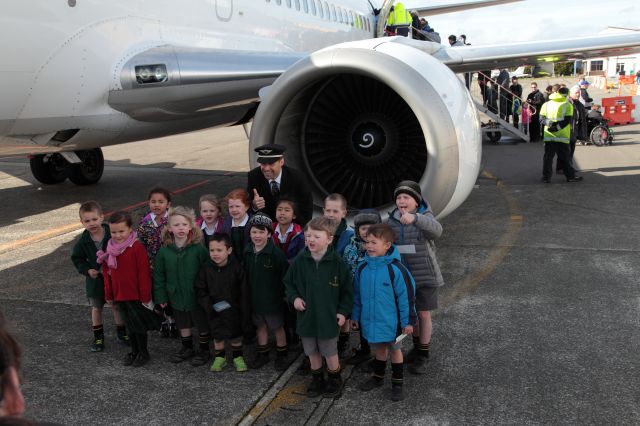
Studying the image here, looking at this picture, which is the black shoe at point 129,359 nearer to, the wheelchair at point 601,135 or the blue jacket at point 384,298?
the blue jacket at point 384,298

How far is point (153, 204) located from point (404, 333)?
2.05 metres

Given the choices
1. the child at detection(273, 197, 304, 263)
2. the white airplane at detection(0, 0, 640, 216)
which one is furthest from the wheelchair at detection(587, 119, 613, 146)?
the child at detection(273, 197, 304, 263)

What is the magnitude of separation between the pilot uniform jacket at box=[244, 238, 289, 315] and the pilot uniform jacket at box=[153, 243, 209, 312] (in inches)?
13.9

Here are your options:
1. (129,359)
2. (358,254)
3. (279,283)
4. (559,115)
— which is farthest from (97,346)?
(559,115)

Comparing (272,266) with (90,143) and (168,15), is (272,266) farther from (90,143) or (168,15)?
(168,15)

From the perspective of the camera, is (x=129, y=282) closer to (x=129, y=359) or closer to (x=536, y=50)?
(x=129, y=359)

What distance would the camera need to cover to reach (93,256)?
4.11 meters

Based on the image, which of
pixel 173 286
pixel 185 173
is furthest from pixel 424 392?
pixel 185 173

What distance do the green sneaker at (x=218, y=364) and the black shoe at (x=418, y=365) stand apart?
3.91ft

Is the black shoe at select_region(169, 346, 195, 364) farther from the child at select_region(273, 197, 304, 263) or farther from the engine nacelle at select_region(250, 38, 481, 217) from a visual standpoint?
the engine nacelle at select_region(250, 38, 481, 217)

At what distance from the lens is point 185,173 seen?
11883mm

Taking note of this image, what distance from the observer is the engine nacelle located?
4695 mm

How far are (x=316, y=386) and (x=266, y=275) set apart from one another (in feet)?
2.42

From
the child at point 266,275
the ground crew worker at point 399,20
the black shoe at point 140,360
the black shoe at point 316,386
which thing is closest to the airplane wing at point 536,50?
the child at point 266,275
